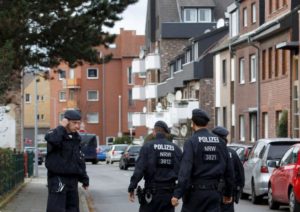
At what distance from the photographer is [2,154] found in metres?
24.0

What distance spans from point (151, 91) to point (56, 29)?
6133 cm

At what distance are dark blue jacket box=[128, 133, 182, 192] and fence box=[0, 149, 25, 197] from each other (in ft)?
36.7

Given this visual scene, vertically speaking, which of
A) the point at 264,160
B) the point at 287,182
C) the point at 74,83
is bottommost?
the point at 287,182

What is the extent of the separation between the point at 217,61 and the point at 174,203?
47.0m

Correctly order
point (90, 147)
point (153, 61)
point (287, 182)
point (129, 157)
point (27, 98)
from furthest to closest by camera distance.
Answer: point (27, 98) < point (153, 61) < point (90, 147) < point (129, 157) < point (287, 182)

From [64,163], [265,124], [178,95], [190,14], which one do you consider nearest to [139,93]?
[190,14]

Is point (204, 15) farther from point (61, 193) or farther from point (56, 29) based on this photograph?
point (61, 193)

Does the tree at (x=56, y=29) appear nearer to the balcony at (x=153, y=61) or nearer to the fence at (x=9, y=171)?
the fence at (x=9, y=171)

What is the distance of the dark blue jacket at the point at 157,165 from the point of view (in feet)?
42.0

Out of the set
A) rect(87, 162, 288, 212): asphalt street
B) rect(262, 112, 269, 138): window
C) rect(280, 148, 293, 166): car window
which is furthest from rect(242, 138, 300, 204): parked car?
rect(262, 112, 269, 138): window

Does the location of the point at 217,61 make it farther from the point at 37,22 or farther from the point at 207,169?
the point at 207,169

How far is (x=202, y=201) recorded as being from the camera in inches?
447

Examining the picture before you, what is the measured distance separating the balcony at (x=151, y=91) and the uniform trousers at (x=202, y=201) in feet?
245

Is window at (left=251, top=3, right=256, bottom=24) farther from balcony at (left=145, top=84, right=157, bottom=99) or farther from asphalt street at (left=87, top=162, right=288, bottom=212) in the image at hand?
balcony at (left=145, top=84, right=157, bottom=99)
